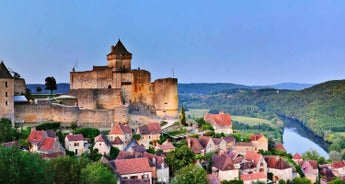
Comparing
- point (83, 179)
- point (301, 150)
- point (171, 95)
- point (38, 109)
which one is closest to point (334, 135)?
point (301, 150)

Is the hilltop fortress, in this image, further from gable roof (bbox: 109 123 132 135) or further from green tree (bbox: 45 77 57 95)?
green tree (bbox: 45 77 57 95)

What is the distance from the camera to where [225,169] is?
1421 inches

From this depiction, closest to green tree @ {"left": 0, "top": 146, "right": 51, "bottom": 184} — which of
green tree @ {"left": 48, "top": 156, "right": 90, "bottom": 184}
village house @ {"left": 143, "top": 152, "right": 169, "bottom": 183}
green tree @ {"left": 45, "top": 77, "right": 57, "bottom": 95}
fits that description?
green tree @ {"left": 48, "top": 156, "right": 90, "bottom": 184}

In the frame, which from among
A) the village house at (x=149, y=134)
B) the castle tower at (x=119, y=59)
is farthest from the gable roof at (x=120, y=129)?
the castle tower at (x=119, y=59)

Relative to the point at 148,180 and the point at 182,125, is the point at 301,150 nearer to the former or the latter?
the point at 182,125

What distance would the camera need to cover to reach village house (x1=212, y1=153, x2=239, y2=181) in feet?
119

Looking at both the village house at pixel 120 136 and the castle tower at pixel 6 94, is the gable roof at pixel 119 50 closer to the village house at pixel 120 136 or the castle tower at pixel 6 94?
the village house at pixel 120 136

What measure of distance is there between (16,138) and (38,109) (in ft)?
14.6

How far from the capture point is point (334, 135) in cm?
9606

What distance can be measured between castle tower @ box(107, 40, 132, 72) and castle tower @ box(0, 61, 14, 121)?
12476mm

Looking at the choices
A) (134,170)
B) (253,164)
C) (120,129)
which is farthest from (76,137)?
(253,164)

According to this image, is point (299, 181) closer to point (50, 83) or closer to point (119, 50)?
point (119, 50)

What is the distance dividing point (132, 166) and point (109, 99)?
13.3 meters

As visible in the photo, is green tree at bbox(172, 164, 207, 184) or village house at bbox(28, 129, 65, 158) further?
village house at bbox(28, 129, 65, 158)
